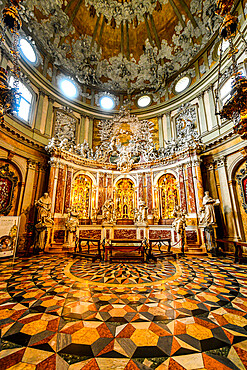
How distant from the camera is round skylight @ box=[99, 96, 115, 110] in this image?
55.7 ft

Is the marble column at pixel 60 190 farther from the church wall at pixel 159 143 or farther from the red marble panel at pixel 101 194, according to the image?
the red marble panel at pixel 101 194

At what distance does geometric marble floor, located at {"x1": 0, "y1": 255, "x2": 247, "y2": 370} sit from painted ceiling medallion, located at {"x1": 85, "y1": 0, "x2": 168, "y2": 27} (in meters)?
21.0

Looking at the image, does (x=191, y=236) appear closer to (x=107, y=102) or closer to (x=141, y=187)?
(x=141, y=187)

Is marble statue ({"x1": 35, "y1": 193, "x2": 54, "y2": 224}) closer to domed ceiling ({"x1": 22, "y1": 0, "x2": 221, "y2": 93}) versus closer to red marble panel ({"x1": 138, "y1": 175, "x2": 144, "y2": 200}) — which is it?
red marble panel ({"x1": 138, "y1": 175, "x2": 144, "y2": 200})

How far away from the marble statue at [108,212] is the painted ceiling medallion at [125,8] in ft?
56.2

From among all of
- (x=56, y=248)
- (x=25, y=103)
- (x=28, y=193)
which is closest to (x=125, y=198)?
(x=56, y=248)

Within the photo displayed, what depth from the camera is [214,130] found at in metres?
11.2

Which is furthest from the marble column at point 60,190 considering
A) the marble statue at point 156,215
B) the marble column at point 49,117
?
the marble statue at point 156,215

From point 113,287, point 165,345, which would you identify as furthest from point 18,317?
point 165,345

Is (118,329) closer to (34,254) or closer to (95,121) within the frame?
(34,254)

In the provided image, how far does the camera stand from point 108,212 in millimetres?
12188

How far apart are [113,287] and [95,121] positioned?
15061 millimetres

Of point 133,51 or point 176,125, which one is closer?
point 176,125

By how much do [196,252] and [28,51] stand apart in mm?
17157
